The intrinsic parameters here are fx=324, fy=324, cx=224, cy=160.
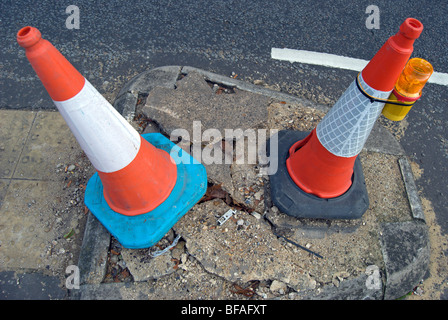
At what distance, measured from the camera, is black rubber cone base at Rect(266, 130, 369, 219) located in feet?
8.70

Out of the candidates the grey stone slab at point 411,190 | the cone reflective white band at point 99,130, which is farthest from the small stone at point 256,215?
the grey stone slab at point 411,190

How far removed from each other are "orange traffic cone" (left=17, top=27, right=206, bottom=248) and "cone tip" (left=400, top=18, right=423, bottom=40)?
1761 mm

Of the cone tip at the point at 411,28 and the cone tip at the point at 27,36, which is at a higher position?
the cone tip at the point at 27,36

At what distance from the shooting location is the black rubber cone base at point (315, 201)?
265 centimetres

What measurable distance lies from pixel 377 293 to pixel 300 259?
649mm

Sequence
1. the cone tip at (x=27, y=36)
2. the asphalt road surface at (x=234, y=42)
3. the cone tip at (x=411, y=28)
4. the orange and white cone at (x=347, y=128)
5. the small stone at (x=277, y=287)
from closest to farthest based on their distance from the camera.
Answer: the cone tip at (x=27, y=36), the cone tip at (x=411, y=28), the orange and white cone at (x=347, y=128), the small stone at (x=277, y=287), the asphalt road surface at (x=234, y=42)

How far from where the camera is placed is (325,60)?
3977mm

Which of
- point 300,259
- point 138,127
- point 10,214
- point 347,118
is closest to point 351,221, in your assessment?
point 300,259

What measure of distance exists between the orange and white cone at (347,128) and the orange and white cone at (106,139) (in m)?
1.11
